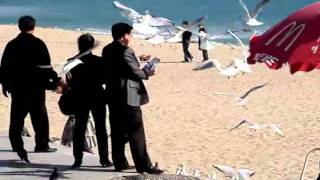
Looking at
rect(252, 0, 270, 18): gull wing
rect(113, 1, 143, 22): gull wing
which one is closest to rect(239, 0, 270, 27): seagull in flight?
rect(252, 0, 270, 18): gull wing

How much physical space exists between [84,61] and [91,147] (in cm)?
222

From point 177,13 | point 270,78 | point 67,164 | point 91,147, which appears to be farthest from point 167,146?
point 177,13

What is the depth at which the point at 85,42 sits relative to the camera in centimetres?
867

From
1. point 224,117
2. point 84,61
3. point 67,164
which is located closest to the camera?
point 84,61

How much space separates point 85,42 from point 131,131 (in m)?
0.92

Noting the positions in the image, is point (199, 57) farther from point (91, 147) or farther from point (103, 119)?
point (103, 119)

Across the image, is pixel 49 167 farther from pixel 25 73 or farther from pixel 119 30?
pixel 119 30

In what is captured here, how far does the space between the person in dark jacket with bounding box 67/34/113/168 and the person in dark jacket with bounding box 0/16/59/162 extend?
344 mm

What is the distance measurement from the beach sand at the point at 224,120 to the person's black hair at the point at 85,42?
3045mm

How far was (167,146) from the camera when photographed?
1370cm

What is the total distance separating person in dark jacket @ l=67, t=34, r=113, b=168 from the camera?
8773mm

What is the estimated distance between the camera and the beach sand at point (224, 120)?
12.7 m

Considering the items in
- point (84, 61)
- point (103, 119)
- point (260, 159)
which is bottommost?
point (260, 159)

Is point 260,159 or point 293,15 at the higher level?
point 293,15
